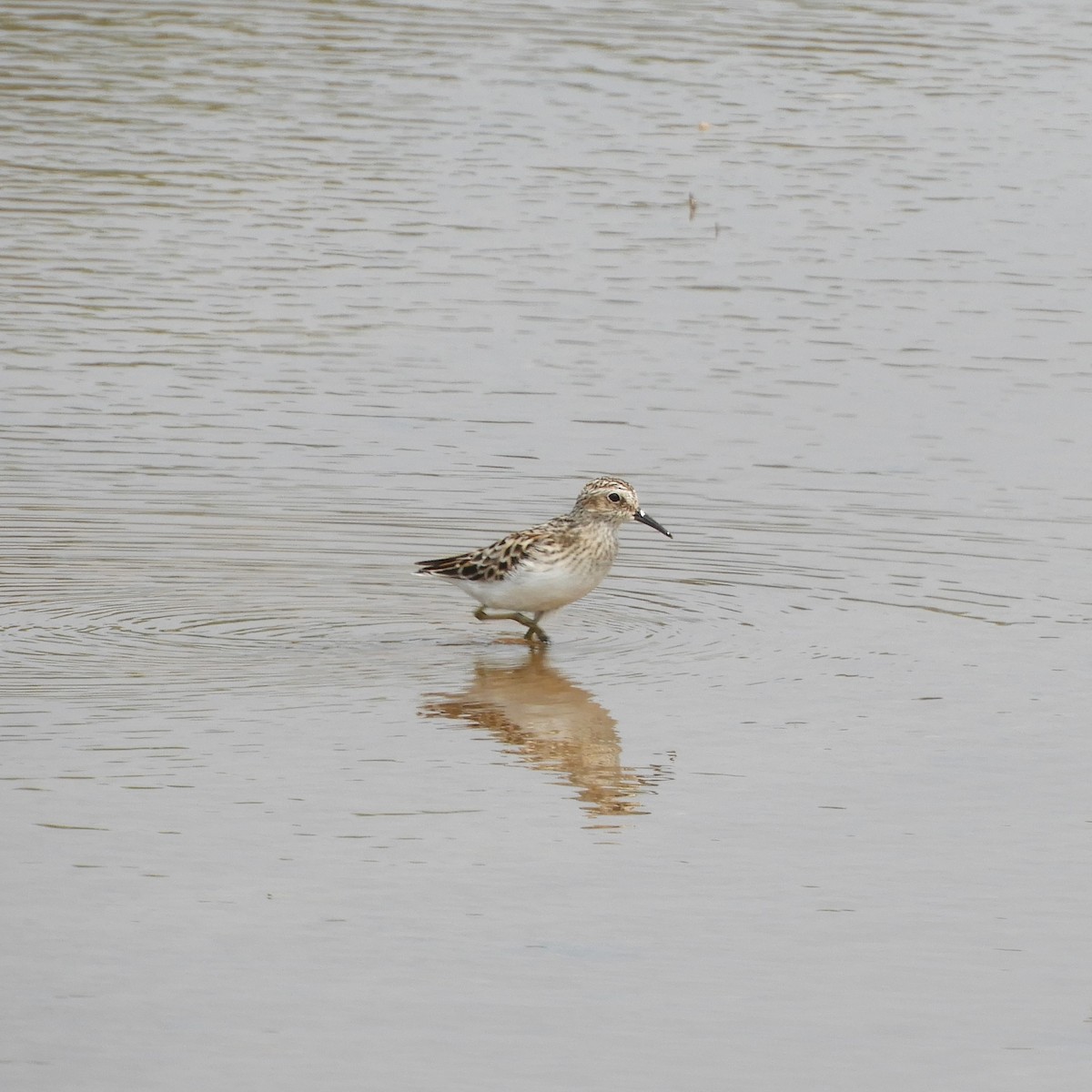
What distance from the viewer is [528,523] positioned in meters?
13.5

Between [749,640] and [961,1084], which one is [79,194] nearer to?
[749,640]

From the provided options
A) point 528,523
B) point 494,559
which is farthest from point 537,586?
point 528,523

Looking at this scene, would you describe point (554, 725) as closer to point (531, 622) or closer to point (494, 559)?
point (494, 559)

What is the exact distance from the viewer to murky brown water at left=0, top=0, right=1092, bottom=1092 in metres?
7.32

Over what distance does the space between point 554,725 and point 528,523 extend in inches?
128

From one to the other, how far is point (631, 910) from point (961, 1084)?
1.48 m

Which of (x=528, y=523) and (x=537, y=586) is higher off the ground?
(x=537, y=586)

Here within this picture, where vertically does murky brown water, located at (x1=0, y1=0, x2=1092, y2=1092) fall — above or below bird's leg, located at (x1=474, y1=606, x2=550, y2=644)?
above

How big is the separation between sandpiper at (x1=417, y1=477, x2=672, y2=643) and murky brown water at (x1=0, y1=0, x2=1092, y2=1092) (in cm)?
29

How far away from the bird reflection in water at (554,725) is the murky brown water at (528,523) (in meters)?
0.04

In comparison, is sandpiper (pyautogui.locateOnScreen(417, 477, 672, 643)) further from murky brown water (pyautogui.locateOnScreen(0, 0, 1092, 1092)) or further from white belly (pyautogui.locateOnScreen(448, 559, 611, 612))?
murky brown water (pyautogui.locateOnScreen(0, 0, 1092, 1092))

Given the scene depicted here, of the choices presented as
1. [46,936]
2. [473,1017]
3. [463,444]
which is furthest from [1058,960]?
[463,444]

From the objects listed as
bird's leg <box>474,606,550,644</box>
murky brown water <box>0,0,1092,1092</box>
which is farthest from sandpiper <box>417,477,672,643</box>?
murky brown water <box>0,0,1092,1092</box>

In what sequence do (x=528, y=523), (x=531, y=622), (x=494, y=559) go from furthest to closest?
(x=528, y=523) → (x=531, y=622) → (x=494, y=559)
